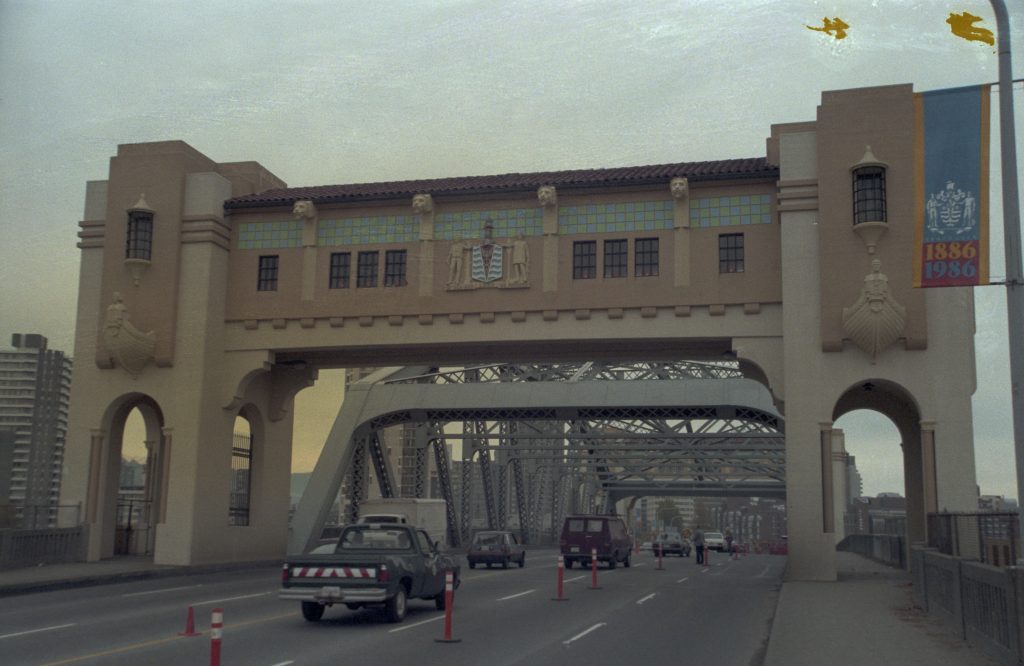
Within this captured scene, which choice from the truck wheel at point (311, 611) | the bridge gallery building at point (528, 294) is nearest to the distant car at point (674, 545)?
the bridge gallery building at point (528, 294)

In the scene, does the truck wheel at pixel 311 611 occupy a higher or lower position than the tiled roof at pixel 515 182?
lower

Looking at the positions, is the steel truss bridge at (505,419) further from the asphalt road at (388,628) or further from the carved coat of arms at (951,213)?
the carved coat of arms at (951,213)

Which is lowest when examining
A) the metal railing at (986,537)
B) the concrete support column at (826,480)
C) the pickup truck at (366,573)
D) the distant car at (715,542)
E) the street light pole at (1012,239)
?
the distant car at (715,542)

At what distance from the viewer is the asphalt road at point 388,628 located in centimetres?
1325

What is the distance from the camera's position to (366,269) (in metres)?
31.1

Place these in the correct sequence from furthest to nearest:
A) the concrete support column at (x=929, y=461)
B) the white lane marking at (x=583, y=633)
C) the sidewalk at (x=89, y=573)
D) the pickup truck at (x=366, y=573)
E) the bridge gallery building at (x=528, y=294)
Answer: the bridge gallery building at (x=528, y=294) < the concrete support column at (x=929, y=461) < the sidewalk at (x=89, y=573) < the pickup truck at (x=366, y=573) < the white lane marking at (x=583, y=633)

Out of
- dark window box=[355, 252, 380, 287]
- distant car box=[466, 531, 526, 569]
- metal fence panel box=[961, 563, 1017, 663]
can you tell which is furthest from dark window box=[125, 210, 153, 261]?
metal fence panel box=[961, 563, 1017, 663]

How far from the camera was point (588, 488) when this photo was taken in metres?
107

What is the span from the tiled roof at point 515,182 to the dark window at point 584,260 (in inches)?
65.7

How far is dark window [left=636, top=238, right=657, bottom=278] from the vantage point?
2898cm

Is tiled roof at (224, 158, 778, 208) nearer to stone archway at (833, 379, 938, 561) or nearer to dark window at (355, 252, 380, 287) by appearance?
dark window at (355, 252, 380, 287)

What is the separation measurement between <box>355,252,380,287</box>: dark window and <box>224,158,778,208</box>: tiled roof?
67.2 inches

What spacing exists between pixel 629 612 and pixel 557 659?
700 cm

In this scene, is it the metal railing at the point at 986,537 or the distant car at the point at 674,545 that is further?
the distant car at the point at 674,545
